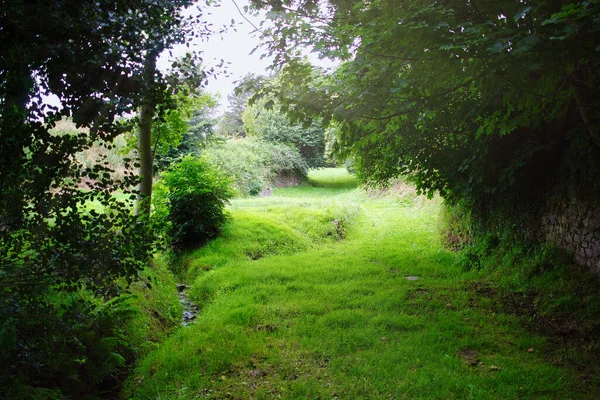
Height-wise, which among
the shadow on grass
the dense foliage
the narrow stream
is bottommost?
the narrow stream

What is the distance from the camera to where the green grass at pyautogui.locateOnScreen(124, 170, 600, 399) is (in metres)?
4.13

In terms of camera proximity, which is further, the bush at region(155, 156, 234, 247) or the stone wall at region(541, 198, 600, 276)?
the bush at region(155, 156, 234, 247)

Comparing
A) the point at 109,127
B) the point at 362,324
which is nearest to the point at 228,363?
the point at 362,324

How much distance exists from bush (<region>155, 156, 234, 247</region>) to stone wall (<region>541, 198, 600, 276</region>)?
8.04 meters

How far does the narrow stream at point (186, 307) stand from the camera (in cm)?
683

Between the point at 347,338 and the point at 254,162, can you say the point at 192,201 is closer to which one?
the point at 347,338

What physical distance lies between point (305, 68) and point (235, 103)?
53088 millimetres

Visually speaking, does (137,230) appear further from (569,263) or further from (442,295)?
(569,263)

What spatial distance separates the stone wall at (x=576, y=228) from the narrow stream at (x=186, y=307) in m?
6.19

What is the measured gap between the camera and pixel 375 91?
4266 millimetres

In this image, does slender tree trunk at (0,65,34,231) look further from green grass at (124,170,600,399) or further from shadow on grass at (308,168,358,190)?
shadow on grass at (308,168,358,190)

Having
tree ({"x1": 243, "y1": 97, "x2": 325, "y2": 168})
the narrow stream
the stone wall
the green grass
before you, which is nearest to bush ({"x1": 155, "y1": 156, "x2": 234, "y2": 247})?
the green grass

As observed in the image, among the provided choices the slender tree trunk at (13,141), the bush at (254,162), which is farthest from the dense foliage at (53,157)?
the bush at (254,162)

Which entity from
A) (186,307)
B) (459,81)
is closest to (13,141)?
(459,81)
